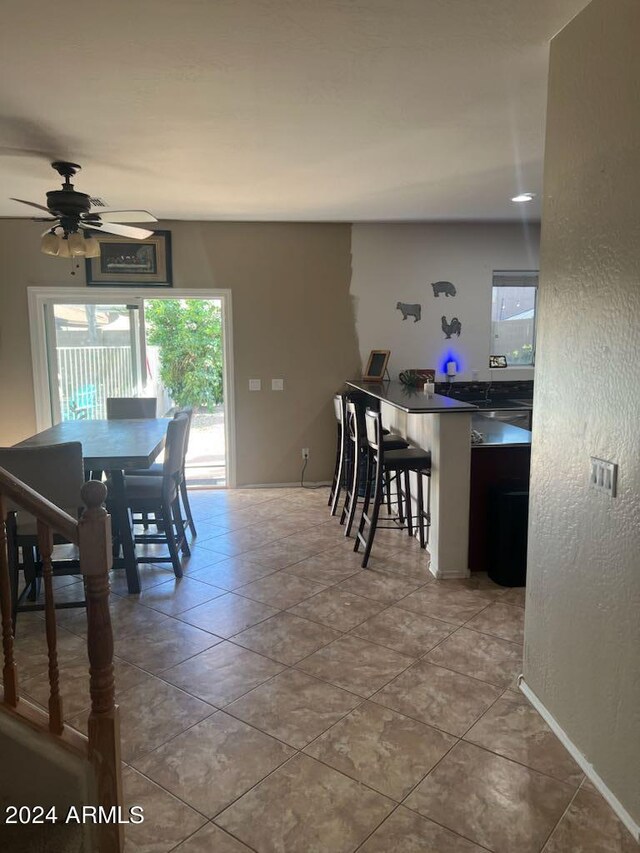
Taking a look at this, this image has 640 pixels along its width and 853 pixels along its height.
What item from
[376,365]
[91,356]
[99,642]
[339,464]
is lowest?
[339,464]

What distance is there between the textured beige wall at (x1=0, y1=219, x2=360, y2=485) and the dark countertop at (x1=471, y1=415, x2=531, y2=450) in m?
A: 1.87

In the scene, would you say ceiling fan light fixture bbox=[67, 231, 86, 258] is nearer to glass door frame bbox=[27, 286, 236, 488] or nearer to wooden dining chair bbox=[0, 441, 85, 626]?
wooden dining chair bbox=[0, 441, 85, 626]

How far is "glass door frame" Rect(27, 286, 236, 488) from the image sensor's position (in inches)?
211

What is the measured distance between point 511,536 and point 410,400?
3.59 feet

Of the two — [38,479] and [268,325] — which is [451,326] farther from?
[38,479]

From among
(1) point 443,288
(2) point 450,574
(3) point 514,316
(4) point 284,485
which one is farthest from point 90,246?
(3) point 514,316

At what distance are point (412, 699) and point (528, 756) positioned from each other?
1.60 ft

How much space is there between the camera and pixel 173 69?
238cm

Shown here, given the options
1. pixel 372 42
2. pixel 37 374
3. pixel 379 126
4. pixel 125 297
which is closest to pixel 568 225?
pixel 372 42

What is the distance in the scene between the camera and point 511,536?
A: 136 inches

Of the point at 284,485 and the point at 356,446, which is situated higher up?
the point at 356,446

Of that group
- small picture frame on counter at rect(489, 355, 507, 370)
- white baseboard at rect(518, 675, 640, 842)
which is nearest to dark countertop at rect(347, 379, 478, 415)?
small picture frame on counter at rect(489, 355, 507, 370)

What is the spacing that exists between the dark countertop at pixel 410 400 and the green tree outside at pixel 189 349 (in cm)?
275

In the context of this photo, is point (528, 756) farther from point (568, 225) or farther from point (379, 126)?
point (379, 126)
